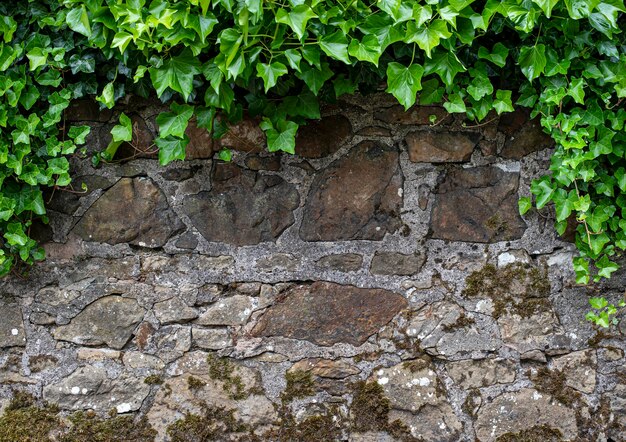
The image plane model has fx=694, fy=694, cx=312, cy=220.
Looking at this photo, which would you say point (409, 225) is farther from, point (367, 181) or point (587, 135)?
point (587, 135)

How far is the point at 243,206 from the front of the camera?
6.69ft

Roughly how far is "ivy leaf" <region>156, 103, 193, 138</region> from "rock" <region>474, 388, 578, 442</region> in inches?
47.0

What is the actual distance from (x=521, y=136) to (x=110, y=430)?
1485 millimetres

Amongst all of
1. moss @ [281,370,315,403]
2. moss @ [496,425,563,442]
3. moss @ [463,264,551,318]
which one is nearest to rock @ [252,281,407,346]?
moss @ [281,370,315,403]

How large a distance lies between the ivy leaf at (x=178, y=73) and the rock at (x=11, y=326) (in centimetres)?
83

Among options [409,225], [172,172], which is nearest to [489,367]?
[409,225]

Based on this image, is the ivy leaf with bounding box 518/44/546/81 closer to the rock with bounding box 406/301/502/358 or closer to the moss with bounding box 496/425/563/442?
the rock with bounding box 406/301/502/358

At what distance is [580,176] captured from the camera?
1.85m

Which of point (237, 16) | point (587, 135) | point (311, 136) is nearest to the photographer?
point (237, 16)

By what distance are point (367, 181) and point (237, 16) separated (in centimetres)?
63

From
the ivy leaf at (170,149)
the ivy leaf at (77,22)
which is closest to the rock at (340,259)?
the ivy leaf at (170,149)

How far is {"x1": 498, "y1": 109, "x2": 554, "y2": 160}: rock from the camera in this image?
78.7 inches

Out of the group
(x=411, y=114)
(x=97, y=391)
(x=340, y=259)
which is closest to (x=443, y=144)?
(x=411, y=114)

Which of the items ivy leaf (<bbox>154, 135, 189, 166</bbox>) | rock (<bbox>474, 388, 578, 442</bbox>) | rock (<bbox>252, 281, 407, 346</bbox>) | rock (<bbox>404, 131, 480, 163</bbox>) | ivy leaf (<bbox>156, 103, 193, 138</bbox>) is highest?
Answer: ivy leaf (<bbox>156, 103, 193, 138</bbox>)
